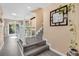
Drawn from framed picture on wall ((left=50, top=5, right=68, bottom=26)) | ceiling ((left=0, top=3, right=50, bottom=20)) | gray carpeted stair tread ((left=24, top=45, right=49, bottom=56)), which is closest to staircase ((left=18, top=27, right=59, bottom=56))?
gray carpeted stair tread ((left=24, top=45, right=49, bottom=56))

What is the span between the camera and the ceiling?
6.88 ft

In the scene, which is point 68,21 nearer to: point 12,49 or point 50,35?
point 50,35

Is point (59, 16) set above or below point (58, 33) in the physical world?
above

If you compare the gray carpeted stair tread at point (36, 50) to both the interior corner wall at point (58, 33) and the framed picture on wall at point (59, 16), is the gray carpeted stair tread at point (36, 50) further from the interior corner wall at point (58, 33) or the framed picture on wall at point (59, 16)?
the framed picture on wall at point (59, 16)

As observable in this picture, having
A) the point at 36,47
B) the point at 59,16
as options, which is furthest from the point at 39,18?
the point at 36,47

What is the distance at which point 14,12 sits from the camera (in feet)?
6.95

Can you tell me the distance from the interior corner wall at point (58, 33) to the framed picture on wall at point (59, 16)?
0.20 feet

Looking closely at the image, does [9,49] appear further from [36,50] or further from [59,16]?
[59,16]

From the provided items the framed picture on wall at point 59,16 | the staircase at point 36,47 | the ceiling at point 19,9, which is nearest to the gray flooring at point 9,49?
the staircase at point 36,47

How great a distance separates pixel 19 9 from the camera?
6.91ft

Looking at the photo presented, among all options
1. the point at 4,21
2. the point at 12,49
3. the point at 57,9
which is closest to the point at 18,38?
the point at 12,49

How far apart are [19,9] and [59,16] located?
772 millimetres

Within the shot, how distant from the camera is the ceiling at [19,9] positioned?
2.10m

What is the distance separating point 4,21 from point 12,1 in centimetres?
41
